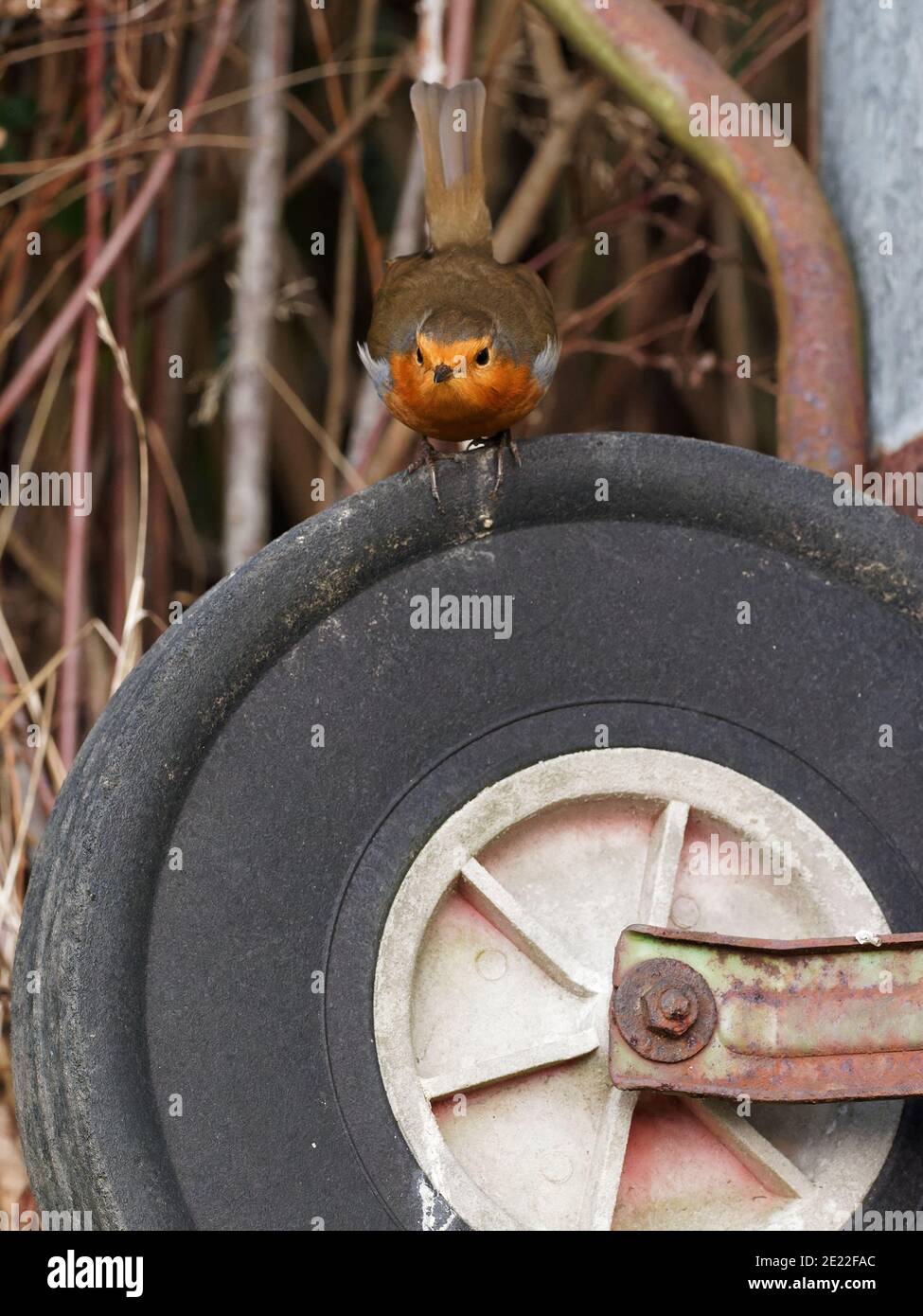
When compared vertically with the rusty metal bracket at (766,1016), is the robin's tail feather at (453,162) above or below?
above

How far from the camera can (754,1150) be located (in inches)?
55.2

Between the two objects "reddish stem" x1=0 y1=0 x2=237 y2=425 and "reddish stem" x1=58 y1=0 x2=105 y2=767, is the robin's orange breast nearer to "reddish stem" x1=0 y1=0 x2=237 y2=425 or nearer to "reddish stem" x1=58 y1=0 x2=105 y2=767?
"reddish stem" x1=58 y1=0 x2=105 y2=767

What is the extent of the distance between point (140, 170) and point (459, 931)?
229cm

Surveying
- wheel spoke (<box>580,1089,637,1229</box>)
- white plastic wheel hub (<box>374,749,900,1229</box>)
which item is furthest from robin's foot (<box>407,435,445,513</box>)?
wheel spoke (<box>580,1089,637,1229</box>)

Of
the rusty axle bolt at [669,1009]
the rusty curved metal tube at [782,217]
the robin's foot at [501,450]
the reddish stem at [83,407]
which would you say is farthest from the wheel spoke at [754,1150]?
the reddish stem at [83,407]

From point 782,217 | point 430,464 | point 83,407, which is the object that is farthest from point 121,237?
point 430,464

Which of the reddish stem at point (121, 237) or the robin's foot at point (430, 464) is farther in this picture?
the reddish stem at point (121, 237)

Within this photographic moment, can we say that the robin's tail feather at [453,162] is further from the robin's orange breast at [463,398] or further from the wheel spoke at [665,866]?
the wheel spoke at [665,866]

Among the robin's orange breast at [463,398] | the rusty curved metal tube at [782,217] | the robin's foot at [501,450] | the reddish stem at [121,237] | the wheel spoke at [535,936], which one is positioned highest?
the reddish stem at [121,237]

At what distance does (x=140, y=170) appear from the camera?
3207 mm

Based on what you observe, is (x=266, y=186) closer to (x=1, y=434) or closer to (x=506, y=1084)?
(x=1, y=434)

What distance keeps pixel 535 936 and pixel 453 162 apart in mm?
1220

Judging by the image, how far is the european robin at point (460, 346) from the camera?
5.50 ft
